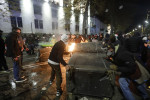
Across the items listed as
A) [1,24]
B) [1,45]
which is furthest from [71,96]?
[1,24]

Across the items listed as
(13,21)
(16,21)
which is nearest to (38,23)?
(16,21)

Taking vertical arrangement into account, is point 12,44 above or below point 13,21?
below

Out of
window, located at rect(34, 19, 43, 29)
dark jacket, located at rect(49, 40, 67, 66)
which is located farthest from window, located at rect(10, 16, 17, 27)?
dark jacket, located at rect(49, 40, 67, 66)

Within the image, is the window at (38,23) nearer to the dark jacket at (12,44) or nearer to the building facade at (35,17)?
the building facade at (35,17)

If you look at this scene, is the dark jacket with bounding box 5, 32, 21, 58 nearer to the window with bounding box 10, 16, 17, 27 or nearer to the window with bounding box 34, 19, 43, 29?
the window with bounding box 10, 16, 17, 27

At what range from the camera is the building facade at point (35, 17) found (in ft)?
60.5

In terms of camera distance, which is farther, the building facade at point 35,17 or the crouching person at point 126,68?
the building facade at point 35,17

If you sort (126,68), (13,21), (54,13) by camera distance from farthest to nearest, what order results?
(54,13) → (13,21) → (126,68)

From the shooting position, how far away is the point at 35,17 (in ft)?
73.6

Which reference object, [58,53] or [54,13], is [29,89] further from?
[54,13]

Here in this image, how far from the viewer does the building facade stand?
1844 cm

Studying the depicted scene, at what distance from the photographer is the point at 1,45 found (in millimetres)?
5086

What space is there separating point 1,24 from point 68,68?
21216 mm

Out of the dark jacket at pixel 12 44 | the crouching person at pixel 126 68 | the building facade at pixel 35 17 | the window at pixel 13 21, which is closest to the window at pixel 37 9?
Answer: the building facade at pixel 35 17
